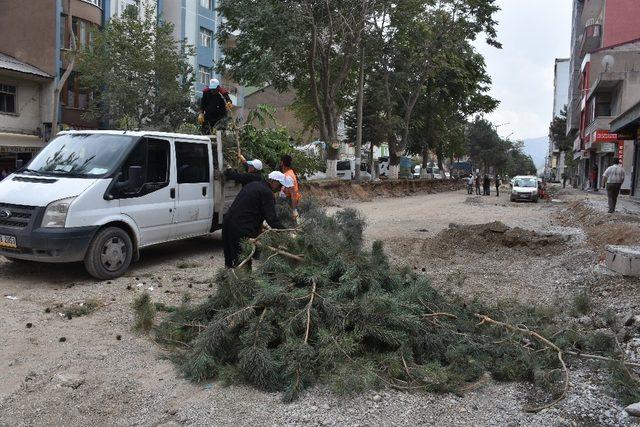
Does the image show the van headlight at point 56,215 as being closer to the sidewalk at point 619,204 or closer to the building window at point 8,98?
the sidewalk at point 619,204

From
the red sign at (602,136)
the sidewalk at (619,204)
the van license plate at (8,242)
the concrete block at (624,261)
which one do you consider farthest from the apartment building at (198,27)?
the concrete block at (624,261)

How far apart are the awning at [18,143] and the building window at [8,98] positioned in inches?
52.8

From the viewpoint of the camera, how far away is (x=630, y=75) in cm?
3341

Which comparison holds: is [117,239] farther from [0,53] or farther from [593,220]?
[0,53]

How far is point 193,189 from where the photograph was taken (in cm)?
901

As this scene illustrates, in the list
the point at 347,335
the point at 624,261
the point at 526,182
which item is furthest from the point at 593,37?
the point at 347,335

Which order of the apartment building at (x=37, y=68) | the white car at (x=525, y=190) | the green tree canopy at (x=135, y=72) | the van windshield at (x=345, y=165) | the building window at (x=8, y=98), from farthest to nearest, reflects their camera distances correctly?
the van windshield at (x=345, y=165) → the white car at (x=525, y=190) → the apartment building at (x=37, y=68) → the building window at (x=8, y=98) → the green tree canopy at (x=135, y=72)

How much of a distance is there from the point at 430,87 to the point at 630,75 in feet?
41.2

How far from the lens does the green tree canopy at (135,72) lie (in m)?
26.5

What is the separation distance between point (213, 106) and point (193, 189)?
77.6 inches

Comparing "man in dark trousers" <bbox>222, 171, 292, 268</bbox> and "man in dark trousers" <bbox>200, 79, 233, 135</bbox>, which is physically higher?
"man in dark trousers" <bbox>200, 79, 233, 135</bbox>

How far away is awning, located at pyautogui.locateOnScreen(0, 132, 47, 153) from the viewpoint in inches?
1081

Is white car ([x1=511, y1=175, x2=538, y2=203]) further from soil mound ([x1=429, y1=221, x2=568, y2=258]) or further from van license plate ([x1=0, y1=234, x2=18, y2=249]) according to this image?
van license plate ([x1=0, y1=234, x2=18, y2=249])

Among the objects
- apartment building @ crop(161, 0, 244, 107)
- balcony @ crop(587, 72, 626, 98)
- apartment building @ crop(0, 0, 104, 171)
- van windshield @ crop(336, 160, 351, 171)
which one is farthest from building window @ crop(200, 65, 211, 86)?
balcony @ crop(587, 72, 626, 98)
